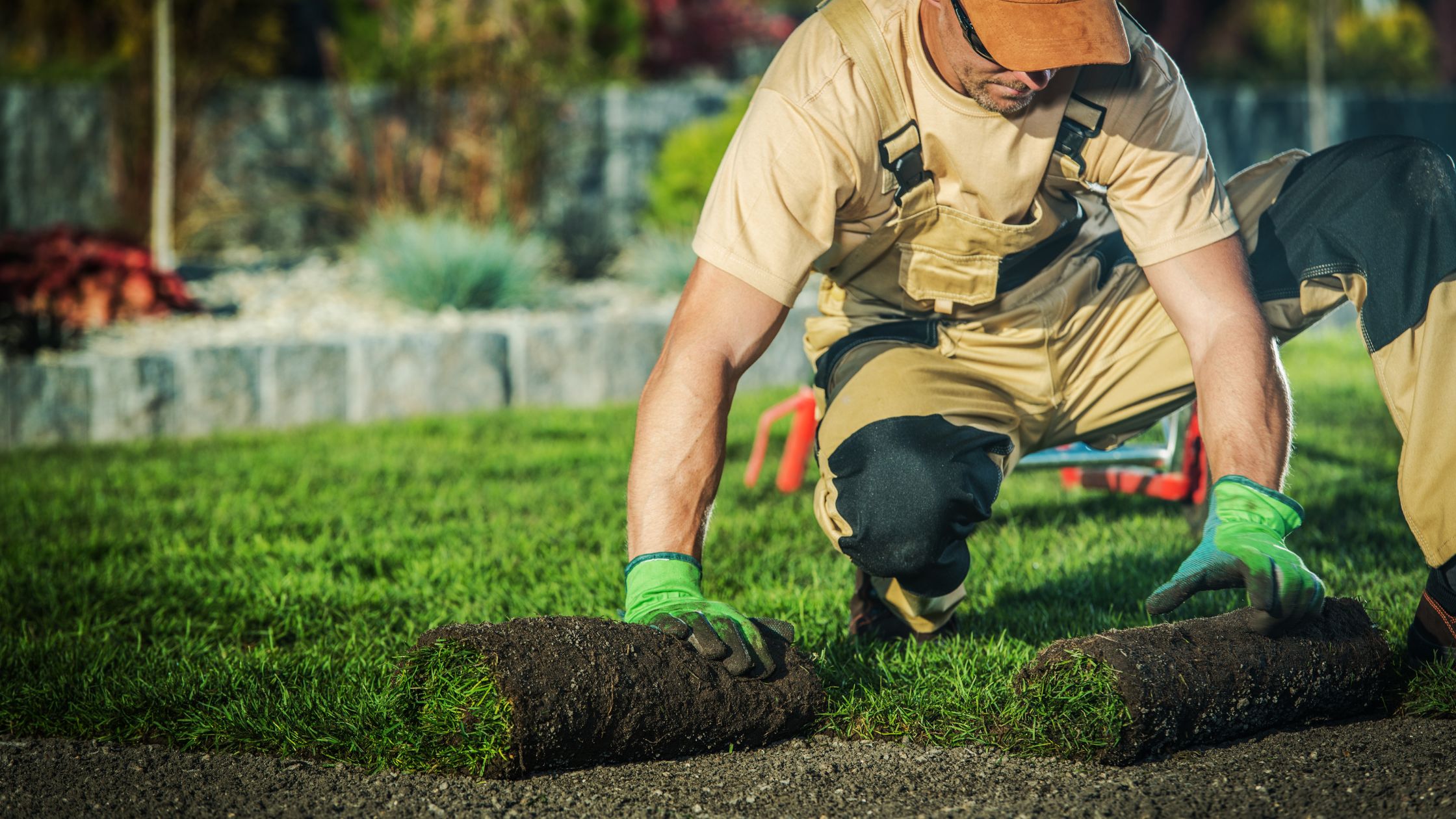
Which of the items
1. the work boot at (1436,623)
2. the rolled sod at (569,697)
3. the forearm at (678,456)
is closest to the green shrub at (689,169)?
the forearm at (678,456)

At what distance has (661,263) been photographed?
8.03 metres

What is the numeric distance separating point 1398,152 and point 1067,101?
0.77 metres

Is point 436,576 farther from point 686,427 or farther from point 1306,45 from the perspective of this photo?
point 1306,45

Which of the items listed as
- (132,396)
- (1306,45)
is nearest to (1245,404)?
(132,396)

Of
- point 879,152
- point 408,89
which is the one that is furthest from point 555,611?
point 408,89

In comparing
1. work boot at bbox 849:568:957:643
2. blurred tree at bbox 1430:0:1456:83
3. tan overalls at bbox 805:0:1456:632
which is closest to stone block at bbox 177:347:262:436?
tan overalls at bbox 805:0:1456:632

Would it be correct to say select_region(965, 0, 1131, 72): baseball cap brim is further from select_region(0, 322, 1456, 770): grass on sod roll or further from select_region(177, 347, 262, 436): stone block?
select_region(177, 347, 262, 436): stone block

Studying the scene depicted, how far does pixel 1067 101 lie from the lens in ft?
9.39

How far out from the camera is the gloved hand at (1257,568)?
2.45m

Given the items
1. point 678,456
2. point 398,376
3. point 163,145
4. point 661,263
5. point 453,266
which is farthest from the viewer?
point 661,263

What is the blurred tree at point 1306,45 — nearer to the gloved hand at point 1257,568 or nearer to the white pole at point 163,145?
the white pole at point 163,145

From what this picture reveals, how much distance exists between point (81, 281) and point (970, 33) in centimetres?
557

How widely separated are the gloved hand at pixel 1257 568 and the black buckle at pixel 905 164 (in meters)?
0.91

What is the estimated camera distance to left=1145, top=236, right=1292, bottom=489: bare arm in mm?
2717
